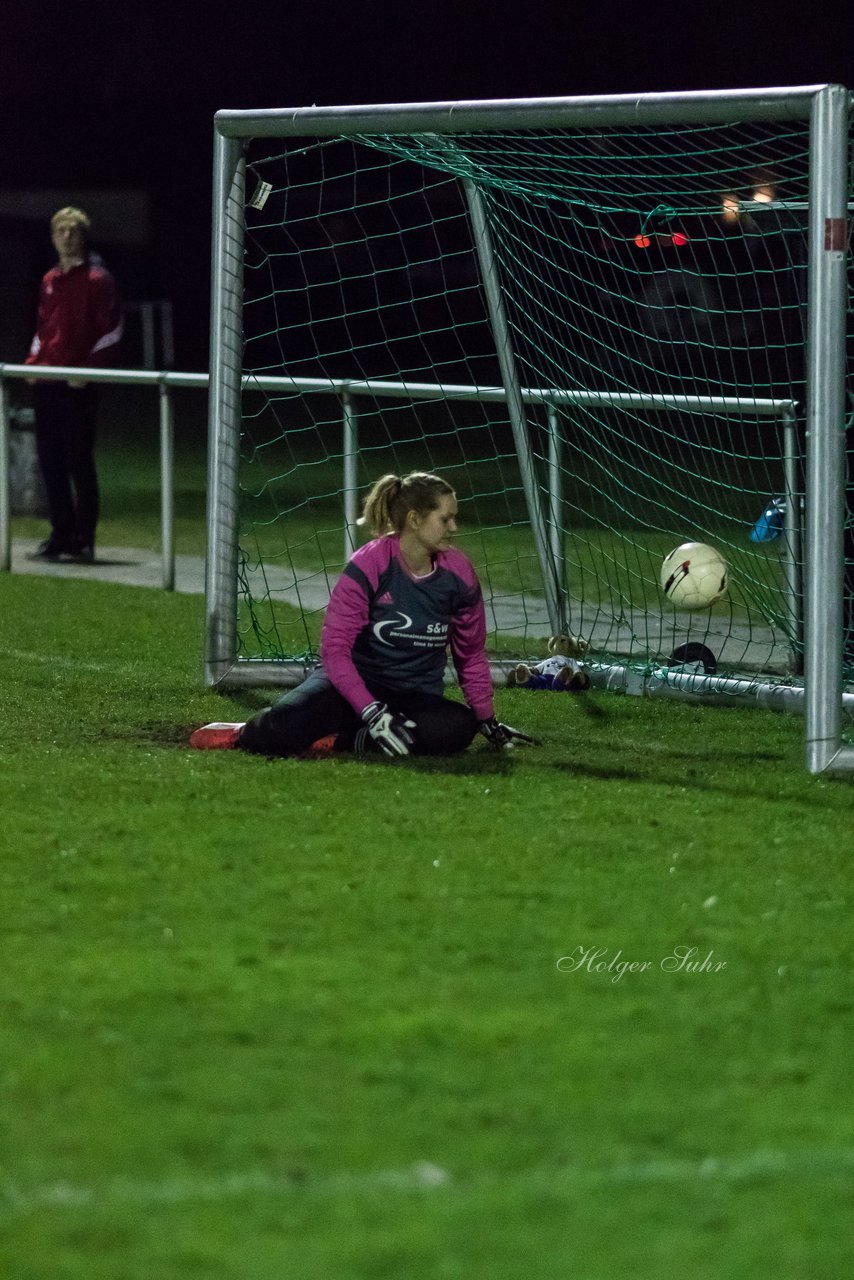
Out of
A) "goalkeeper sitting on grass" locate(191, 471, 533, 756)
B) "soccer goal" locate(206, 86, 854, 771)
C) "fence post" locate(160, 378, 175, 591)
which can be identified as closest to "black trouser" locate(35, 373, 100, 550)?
"fence post" locate(160, 378, 175, 591)

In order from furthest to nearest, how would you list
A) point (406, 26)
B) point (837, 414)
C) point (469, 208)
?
point (406, 26)
point (469, 208)
point (837, 414)

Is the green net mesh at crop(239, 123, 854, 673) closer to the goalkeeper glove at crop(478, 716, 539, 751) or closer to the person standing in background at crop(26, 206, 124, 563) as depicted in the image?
the person standing in background at crop(26, 206, 124, 563)

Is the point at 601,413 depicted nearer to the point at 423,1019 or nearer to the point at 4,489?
the point at 4,489

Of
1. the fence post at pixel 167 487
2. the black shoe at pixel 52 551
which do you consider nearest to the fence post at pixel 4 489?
the black shoe at pixel 52 551

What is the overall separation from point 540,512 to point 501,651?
60cm

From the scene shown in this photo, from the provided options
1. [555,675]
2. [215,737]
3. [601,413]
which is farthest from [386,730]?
[601,413]

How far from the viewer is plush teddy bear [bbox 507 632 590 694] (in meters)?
7.23

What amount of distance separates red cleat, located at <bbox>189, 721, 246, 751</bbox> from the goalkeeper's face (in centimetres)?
85

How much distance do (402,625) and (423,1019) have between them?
2.58 meters

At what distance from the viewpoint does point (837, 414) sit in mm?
5512

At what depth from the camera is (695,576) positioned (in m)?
7.32

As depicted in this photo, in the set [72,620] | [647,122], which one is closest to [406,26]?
[72,620]

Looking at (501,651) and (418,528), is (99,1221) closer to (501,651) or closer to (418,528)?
(418,528)

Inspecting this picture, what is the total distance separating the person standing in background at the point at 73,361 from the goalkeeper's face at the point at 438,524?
5.28 metres
